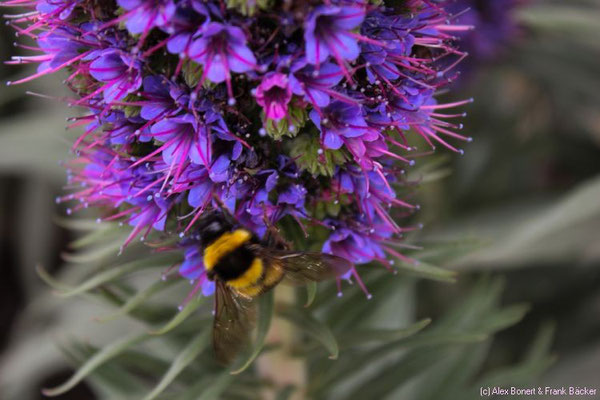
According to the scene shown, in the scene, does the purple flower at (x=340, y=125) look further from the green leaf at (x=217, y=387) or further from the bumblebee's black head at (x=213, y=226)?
the green leaf at (x=217, y=387)

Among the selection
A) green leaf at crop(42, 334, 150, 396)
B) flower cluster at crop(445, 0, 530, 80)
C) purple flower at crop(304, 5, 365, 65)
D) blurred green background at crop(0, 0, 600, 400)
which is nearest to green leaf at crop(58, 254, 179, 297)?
green leaf at crop(42, 334, 150, 396)

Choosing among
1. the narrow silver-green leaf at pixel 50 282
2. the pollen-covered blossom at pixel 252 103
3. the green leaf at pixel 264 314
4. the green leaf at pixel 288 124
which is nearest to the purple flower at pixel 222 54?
the pollen-covered blossom at pixel 252 103

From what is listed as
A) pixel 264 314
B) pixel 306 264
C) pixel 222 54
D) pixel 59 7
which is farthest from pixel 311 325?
pixel 59 7

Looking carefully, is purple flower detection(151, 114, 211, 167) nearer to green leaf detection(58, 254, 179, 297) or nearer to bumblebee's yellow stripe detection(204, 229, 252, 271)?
bumblebee's yellow stripe detection(204, 229, 252, 271)

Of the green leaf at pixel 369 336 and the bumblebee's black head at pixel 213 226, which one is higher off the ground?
the bumblebee's black head at pixel 213 226

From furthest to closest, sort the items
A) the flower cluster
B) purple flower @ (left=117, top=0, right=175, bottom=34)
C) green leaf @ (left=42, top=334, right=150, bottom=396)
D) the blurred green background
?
the flower cluster < the blurred green background < green leaf @ (left=42, top=334, right=150, bottom=396) < purple flower @ (left=117, top=0, right=175, bottom=34)

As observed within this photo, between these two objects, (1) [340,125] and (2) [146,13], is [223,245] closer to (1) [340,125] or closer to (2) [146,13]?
(1) [340,125]

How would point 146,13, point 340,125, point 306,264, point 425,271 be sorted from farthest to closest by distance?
point 425,271 < point 306,264 < point 340,125 < point 146,13
